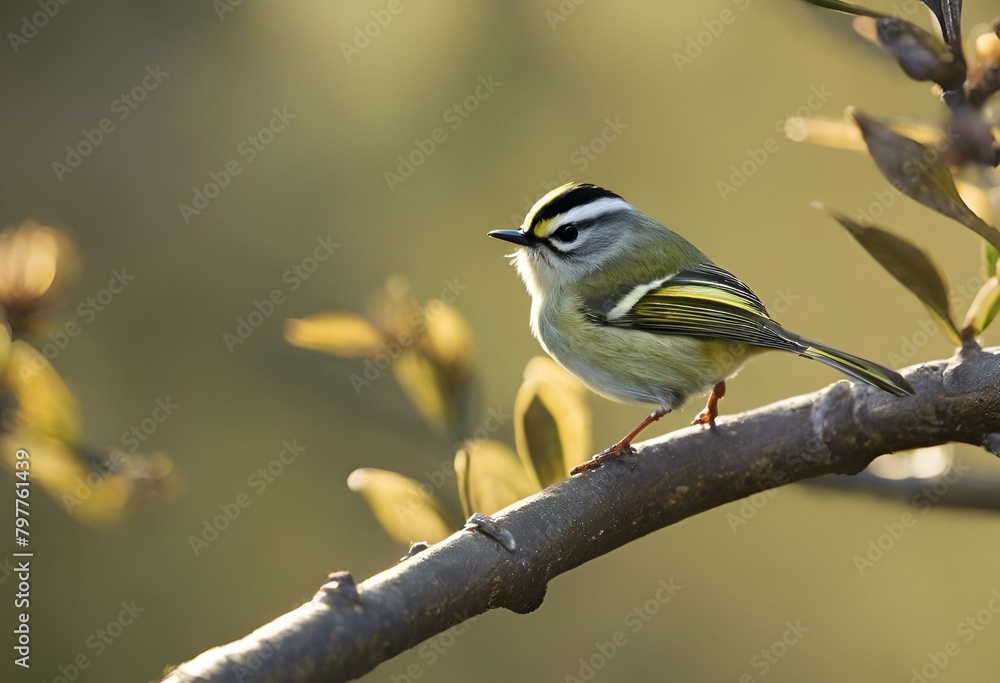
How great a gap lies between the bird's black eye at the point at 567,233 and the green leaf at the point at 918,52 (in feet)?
2.41

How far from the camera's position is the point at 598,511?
842mm

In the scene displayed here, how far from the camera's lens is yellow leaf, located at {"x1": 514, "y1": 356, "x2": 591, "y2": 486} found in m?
0.87

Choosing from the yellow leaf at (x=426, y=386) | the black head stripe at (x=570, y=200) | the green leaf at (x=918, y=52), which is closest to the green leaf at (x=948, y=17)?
the green leaf at (x=918, y=52)

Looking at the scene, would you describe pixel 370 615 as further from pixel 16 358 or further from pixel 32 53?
pixel 32 53

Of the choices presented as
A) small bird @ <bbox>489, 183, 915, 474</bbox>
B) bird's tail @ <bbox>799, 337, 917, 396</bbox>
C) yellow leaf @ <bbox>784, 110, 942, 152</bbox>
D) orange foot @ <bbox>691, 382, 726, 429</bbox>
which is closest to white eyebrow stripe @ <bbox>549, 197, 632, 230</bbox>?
small bird @ <bbox>489, 183, 915, 474</bbox>

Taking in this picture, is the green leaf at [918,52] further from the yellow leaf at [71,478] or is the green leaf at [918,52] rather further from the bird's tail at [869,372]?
the yellow leaf at [71,478]

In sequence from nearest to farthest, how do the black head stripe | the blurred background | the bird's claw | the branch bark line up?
the branch bark → the bird's claw → the black head stripe → the blurred background

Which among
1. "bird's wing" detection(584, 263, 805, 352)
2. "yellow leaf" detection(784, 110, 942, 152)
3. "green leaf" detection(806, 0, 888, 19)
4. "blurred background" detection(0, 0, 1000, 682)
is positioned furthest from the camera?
"blurred background" detection(0, 0, 1000, 682)

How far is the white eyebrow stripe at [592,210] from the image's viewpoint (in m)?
1.43

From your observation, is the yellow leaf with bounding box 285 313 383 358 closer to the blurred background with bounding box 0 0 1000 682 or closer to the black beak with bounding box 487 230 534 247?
the black beak with bounding box 487 230 534 247

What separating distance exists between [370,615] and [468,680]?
1702 millimetres

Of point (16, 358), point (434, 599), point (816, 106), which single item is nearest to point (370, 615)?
point (434, 599)

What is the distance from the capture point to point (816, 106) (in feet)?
7.71

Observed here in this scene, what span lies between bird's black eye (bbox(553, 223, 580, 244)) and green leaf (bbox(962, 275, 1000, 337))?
0.69 metres
